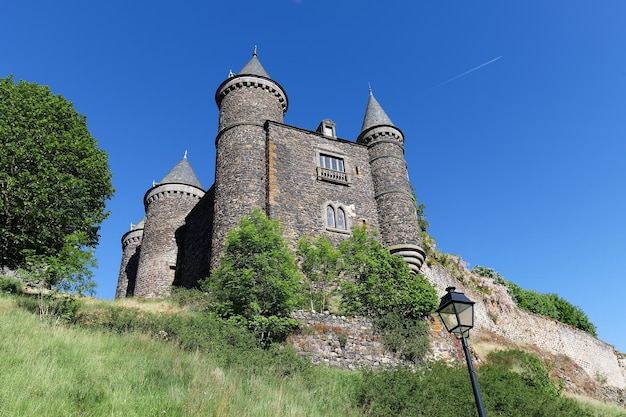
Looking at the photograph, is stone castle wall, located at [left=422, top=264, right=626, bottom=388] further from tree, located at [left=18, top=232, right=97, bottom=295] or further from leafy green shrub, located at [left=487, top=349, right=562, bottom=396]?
tree, located at [left=18, top=232, right=97, bottom=295]

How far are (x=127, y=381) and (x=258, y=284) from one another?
317 inches

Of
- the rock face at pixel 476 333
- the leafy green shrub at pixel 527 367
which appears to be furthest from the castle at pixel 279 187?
the leafy green shrub at pixel 527 367

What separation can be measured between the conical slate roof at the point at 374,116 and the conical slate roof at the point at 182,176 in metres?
12.3

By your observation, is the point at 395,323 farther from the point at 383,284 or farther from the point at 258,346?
the point at 258,346

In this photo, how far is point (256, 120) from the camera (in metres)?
25.0

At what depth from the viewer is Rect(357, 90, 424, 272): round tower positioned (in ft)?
76.1

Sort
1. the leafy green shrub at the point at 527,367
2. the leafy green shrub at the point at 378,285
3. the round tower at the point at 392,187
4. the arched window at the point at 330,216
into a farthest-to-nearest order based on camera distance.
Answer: the arched window at the point at 330,216 → the round tower at the point at 392,187 → the leafy green shrub at the point at 378,285 → the leafy green shrub at the point at 527,367

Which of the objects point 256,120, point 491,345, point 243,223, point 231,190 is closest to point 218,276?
point 243,223

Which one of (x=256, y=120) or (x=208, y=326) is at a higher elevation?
(x=256, y=120)

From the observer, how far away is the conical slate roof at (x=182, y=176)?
3113cm

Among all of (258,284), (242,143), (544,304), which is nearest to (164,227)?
(242,143)

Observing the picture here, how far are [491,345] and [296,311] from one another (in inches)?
512

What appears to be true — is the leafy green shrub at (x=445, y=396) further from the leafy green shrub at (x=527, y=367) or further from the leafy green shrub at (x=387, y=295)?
the leafy green shrub at (x=527, y=367)

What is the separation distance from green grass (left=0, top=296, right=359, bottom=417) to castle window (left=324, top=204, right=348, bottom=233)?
11252 mm
